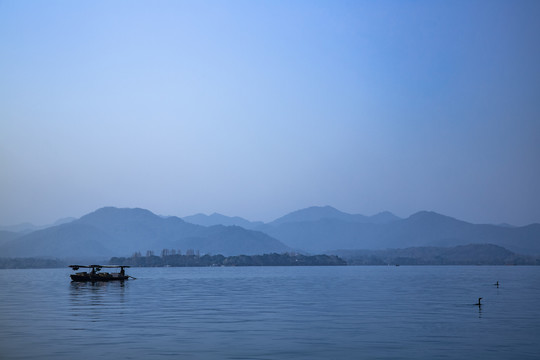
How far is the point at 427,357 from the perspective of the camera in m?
42.1

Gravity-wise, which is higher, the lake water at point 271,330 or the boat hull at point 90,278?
the boat hull at point 90,278

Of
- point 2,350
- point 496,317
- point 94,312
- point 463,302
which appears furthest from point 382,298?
point 2,350

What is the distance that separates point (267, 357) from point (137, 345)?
1137 cm

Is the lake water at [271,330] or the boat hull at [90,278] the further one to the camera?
the boat hull at [90,278]

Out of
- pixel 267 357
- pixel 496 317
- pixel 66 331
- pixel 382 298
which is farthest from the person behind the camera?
pixel 382 298

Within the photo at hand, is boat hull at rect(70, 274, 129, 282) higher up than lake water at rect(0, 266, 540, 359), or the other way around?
boat hull at rect(70, 274, 129, 282)

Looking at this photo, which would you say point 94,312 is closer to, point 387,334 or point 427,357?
point 387,334

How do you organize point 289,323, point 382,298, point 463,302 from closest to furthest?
point 289,323
point 463,302
point 382,298

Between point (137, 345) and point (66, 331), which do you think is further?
point (66, 331)

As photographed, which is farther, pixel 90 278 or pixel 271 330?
pixel 90 278

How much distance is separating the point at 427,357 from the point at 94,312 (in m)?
46.9

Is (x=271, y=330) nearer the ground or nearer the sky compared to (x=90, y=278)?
nearer the ground

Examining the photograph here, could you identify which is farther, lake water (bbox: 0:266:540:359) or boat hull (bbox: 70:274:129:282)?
boat hull (bbox: 70:274:129:282)

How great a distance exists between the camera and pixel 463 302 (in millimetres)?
89875
